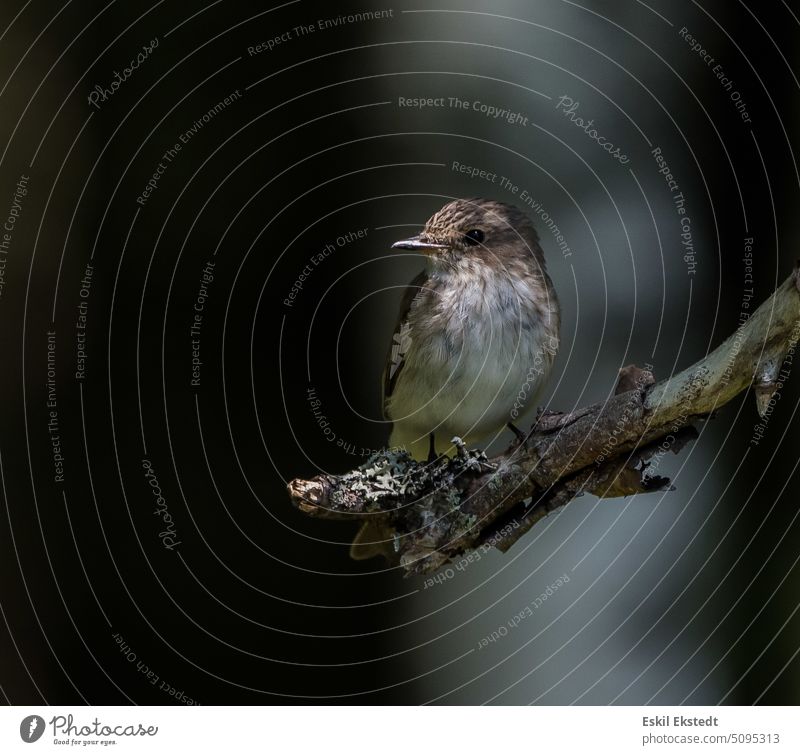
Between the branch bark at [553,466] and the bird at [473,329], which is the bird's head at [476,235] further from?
the branch bark at [553,466]

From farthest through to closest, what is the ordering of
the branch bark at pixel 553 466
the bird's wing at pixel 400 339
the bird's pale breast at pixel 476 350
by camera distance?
the bird's wing at pixel 400 339 < the bird's pale breast at pixel 476 350 < the branch bark at pixel 553 466

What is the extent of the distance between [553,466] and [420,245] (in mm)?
442

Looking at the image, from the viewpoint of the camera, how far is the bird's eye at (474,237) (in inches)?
65.6

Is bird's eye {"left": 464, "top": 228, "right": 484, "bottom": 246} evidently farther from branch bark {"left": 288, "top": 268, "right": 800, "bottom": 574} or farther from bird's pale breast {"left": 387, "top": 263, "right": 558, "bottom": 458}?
branch bark {"left": 288, "top": 268, "right": 800, "bottom": 574}

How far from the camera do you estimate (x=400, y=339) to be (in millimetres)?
1736

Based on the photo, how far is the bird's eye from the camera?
1665mm

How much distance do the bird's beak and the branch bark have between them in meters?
0.35

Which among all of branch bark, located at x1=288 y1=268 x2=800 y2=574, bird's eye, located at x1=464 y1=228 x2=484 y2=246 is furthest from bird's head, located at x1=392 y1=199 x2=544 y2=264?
branch bark, located at x1=288 y1=268 x2=800 y2=574

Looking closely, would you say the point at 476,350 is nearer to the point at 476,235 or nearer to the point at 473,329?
the point at 473,329

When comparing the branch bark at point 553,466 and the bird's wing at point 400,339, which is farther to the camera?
the bird's wing at point 400,339

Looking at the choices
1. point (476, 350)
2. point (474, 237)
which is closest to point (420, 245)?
point (474, 237)

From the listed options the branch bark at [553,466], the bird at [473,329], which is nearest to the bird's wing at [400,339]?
the bird at [473,329]

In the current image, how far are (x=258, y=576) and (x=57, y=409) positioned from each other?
0.47 metres

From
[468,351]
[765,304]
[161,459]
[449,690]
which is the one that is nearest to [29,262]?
[161,459]
